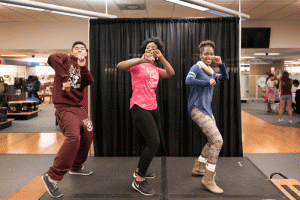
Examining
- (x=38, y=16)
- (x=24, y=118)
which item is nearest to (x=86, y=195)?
(x=38, y=16)

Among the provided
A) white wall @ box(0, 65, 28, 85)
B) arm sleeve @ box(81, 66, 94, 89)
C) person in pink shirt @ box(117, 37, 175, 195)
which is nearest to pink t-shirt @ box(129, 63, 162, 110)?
person in pink shirt @ box(117, 37, 175, 195)

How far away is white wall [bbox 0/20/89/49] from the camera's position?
661 cm

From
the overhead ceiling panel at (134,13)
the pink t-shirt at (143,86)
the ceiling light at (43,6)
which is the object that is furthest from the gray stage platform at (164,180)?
the overhead ceiling panel at (134,13)

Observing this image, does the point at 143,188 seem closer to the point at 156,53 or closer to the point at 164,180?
the point at 164,180

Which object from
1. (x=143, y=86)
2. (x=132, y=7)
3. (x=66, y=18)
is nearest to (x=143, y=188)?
(x=143, y=86)

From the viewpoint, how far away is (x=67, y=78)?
2275mm

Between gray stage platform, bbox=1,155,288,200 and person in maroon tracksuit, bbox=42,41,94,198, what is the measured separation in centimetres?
27

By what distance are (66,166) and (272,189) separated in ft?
6.65

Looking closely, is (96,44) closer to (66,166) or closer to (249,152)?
(66,166)

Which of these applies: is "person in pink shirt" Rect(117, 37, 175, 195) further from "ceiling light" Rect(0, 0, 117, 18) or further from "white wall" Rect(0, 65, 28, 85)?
"white wall" Rect(0, 65, 28, 85)

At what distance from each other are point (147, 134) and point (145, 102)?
0.32m

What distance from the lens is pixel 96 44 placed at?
11.6 ft

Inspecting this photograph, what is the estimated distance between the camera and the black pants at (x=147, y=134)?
2.31 m

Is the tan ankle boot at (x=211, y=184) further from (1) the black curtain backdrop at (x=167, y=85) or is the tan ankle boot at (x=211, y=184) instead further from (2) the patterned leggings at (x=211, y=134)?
(1) the black curtain backdrop at (x=167, y=85)
